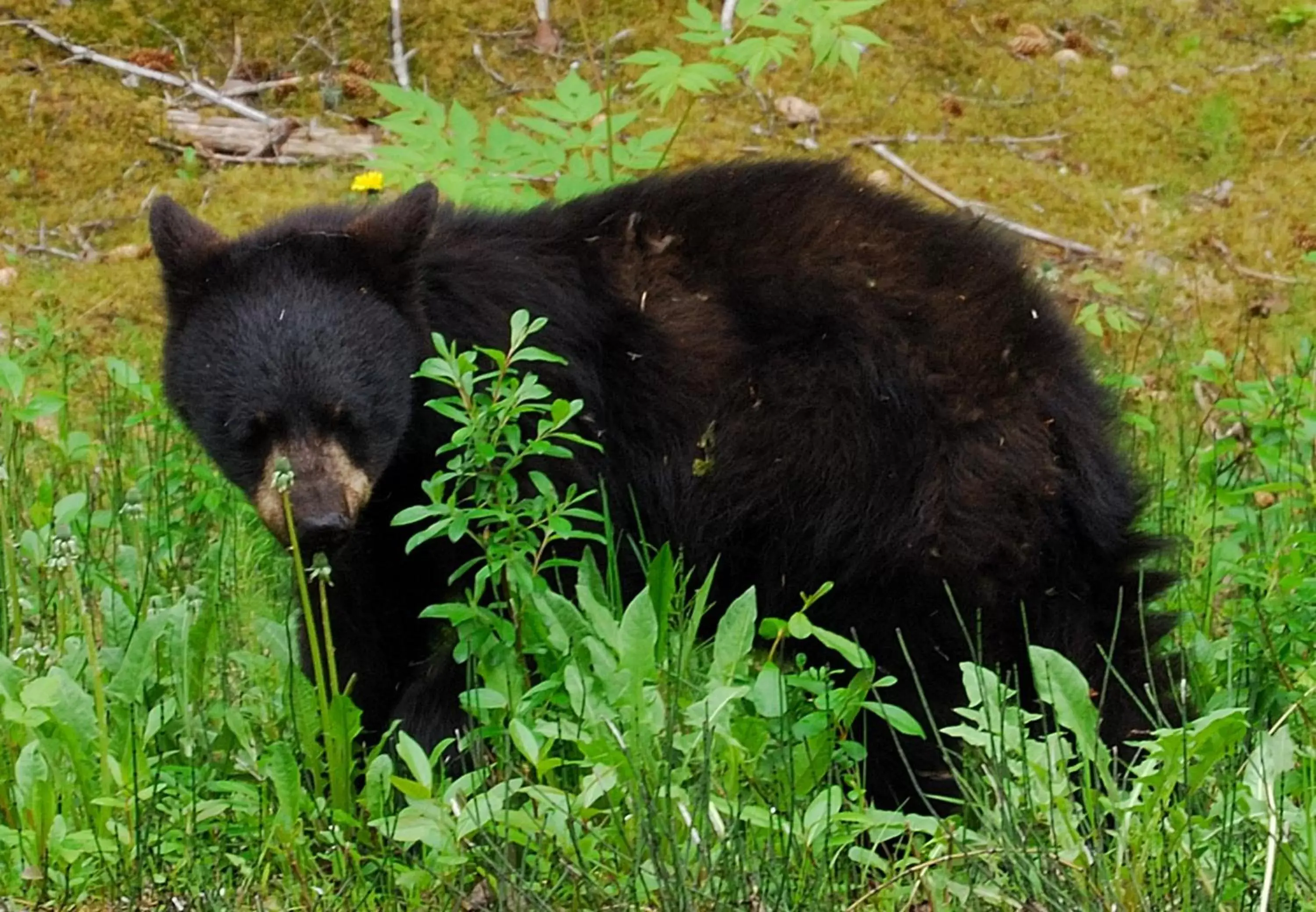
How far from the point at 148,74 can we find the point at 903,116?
11.4 ft

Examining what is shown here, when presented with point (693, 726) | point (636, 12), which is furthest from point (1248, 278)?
point (693, 726)

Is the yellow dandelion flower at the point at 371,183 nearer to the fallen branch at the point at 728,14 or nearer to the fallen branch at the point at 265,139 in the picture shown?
the fallen branch at the point at 728,14

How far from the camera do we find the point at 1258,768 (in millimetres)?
3207

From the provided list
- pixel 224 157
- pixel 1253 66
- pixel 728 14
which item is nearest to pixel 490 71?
pixel 224 157

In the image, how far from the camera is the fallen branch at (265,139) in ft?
27.1

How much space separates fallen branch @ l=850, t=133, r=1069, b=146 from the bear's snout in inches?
176

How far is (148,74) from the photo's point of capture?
8500mm

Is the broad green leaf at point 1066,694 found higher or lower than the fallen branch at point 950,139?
higher

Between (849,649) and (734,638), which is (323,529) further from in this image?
(849,649)

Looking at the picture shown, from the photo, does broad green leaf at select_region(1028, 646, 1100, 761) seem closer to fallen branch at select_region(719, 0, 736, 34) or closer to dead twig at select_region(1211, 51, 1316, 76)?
fallen branch at select_region(719, 0, 736, 34)

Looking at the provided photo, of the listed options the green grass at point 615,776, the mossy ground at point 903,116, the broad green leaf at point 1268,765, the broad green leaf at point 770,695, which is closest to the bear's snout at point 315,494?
the green grass at point 615,776

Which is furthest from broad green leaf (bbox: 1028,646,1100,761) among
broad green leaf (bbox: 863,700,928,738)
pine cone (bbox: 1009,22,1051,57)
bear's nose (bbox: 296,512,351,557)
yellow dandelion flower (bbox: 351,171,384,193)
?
pine cone (bbox: 1009,22,1051,57)

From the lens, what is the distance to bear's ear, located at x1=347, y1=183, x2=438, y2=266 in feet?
15.1

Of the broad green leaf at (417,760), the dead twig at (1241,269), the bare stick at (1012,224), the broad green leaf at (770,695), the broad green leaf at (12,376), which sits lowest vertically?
the dead twig at (1241,269)
